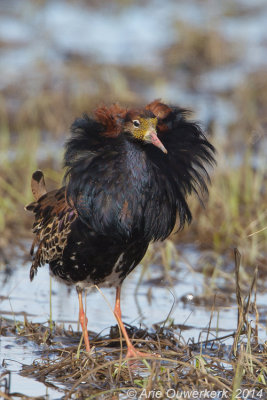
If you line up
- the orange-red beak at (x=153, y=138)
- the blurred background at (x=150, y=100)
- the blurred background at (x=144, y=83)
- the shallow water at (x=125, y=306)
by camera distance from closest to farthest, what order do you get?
1. the orange-red beak at (x=153, y=138)
2. the shallow water at (x=125, y=306)
3. the blurred background at (x=150, y=100)
4. the blurred background at (x=144, y=83)

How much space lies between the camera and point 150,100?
12.6 metres

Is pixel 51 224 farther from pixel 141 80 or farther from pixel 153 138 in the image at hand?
pixel 141 80

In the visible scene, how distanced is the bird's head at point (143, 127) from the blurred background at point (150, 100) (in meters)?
0.39

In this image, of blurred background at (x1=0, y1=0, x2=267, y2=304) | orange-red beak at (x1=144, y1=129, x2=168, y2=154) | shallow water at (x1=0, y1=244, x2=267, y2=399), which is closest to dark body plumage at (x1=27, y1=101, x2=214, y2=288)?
orange-red beak at (x1=144, y1=129, x2=168, y2=154)

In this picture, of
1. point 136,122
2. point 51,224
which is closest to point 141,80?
point 51,224

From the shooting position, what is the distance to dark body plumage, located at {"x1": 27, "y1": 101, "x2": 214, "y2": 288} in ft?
17.2

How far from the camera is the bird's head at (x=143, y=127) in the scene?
17.1 ft

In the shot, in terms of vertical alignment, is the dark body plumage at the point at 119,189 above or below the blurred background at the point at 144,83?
below

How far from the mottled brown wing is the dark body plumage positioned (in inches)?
0.5

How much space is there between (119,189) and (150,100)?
24.6ft

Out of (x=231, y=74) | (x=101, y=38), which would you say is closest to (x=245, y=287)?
(x=231, y=74)

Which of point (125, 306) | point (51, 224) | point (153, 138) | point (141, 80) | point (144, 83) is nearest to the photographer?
point (153, 138)

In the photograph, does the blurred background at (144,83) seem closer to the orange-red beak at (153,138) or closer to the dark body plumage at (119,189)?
the dark body plumage at (119,189)

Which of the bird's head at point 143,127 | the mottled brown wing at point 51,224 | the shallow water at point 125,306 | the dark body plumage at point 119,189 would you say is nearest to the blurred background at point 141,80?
the shallow water at point 125,306
